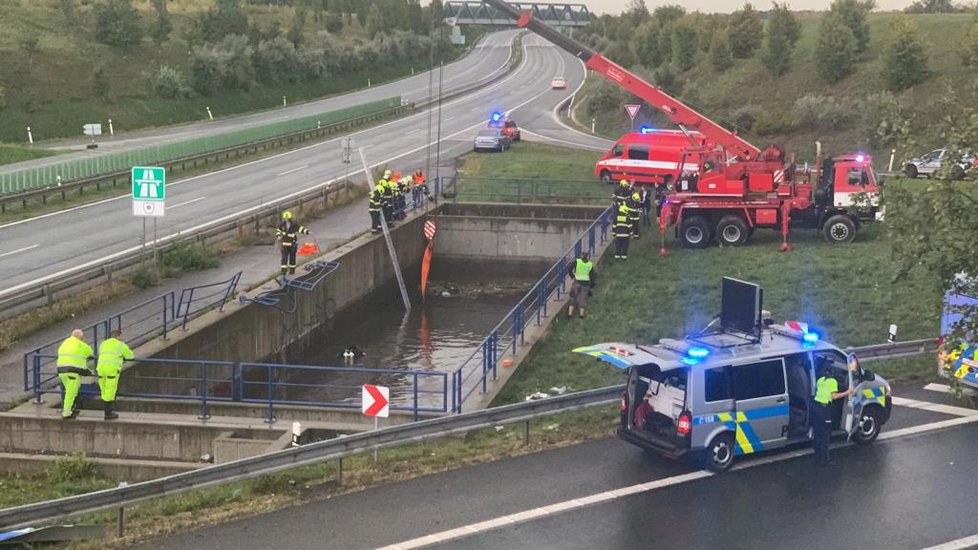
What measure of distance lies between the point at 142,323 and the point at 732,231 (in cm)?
1611

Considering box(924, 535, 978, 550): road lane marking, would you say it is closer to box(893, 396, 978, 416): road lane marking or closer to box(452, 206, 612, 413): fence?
box(893, 396, 978, 416): road lane marking

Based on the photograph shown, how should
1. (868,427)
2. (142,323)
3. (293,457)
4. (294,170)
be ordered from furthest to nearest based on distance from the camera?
(294,170), (142,323), (868,427), (293,457)

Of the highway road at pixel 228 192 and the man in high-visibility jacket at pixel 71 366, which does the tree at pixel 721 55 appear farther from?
the man in high-visibility jacket at pixel 71 366

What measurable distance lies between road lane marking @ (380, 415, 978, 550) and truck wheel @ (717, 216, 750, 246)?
14.3 m

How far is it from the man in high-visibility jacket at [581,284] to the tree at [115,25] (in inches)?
2375

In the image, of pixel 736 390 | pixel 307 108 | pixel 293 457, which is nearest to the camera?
pixel 293 457

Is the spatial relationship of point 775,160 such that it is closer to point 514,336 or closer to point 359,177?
point 514,336

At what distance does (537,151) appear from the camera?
52000 mm

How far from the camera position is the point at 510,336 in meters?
24.3

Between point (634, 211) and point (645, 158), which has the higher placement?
point (645, 158)

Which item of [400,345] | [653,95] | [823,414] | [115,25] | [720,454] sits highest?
[115,25]

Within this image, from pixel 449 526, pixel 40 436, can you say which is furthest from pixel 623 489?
pixel 40 436

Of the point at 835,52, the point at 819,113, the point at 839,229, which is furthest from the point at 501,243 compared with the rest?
the point at 835,52

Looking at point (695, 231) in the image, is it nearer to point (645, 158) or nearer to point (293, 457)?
point (645, 158)
